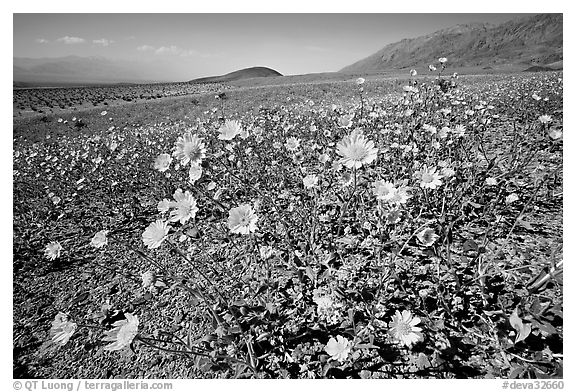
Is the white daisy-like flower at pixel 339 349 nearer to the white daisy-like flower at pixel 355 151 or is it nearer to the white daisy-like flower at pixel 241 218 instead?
the white daisy-like flower at pixel 241 218

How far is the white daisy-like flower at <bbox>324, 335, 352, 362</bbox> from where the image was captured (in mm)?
1485

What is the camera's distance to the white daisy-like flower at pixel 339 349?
149 centimetres

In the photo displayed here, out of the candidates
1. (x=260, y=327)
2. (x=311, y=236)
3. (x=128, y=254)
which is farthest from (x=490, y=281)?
(x=128, y=254)

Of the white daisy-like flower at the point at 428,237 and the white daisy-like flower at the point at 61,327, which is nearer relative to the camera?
the white daisy-like flower at the point at 61,327

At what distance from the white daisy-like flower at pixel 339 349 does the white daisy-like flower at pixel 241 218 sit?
0.77 m

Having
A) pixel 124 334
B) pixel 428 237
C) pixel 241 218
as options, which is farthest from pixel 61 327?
pixel 428 237

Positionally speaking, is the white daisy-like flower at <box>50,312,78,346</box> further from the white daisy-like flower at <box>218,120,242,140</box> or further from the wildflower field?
the white daisy-like flower at <box>218,120,242,140</box>

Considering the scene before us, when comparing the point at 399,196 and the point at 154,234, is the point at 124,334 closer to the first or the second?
the point at 154,234

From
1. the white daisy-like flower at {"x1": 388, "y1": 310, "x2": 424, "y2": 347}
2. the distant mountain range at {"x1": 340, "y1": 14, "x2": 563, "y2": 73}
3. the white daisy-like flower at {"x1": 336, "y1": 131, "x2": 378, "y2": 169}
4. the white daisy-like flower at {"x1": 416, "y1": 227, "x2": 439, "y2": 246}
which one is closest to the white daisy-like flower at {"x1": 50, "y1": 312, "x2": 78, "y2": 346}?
the white daisy-like flower at {"x1": 388, "y1": 310, "x2": 424, "y2": 347}

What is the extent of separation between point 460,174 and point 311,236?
1673 millimetres

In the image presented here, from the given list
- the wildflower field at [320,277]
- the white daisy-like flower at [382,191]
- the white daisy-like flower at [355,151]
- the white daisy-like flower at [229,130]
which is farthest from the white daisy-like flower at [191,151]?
the white daisy-like flower at [382,191]
